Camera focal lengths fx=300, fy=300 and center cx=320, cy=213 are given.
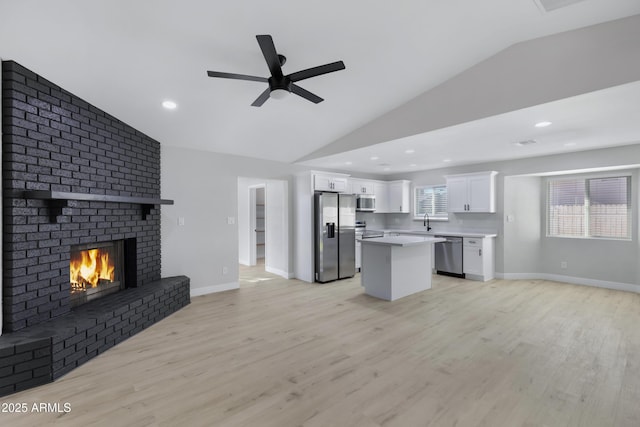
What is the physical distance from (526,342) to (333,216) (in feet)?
11.6

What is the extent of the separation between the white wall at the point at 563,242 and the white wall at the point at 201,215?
4.86 m

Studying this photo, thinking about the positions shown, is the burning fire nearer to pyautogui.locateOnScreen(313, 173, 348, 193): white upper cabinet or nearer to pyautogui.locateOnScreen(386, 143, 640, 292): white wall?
pyautogui.locateOnScreen(313, 173, 348, 193): white upper cabinet

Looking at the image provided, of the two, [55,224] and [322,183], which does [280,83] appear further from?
[322,183]

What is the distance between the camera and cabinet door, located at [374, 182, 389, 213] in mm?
7555

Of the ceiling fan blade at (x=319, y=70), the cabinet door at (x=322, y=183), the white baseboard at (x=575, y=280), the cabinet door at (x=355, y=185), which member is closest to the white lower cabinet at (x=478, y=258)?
the white baseboard at (x=575, y=280)

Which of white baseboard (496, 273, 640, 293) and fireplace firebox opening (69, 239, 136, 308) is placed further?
white baseboard (496, 273, 640, 293)

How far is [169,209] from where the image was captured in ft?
15.0

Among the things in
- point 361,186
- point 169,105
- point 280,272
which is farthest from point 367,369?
point 361,186

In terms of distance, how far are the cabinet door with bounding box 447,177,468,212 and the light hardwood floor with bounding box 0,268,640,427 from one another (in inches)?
99.8

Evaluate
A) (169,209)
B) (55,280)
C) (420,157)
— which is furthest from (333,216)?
(55,280)

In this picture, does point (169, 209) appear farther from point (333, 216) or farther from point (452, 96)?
point (452, 96)

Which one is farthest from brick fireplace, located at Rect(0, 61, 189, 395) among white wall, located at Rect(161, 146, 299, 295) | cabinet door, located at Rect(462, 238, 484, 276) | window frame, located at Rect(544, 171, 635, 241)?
window frame, located at Rect(544, 171, 635, 241)

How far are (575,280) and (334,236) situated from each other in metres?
4.53

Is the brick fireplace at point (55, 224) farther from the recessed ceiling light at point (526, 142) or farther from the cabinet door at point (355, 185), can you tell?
the recessed ceiling light at point (526, 142)
